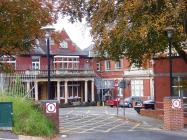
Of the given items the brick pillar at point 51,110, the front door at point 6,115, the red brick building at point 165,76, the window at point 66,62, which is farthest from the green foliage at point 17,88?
the window at point 66,62

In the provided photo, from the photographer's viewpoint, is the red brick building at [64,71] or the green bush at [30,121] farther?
the red brick building at [64,71]

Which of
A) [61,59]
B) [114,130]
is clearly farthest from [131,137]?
[61,59]

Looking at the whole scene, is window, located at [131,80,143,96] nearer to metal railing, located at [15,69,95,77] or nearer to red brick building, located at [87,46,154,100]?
red brick building, located at [87,46,154,100]

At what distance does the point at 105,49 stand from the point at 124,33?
7.50ft

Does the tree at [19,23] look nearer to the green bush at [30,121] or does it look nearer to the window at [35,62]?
the green bush at [30,121]

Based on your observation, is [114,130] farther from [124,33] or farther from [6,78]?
[6,78]

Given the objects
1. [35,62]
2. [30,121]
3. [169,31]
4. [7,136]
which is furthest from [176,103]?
[35,62]

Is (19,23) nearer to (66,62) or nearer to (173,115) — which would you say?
(173,115)

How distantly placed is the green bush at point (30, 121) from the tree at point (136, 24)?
5.42 metres

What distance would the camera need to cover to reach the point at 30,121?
2138 centimetres

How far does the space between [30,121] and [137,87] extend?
4917 centimetres

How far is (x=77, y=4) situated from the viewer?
2889 cm

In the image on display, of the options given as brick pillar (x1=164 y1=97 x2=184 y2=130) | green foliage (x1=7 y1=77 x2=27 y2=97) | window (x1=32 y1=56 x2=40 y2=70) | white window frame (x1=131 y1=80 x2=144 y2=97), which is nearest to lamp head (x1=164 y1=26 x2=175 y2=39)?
brick pillar (x1=164 y1=97 x2=184 y2=130)

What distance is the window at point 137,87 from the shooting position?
227 feet
